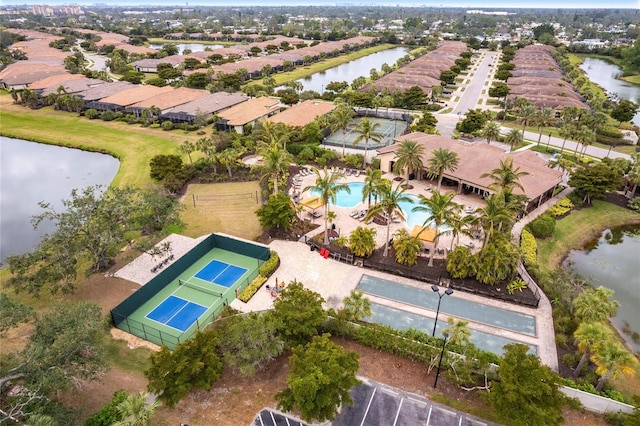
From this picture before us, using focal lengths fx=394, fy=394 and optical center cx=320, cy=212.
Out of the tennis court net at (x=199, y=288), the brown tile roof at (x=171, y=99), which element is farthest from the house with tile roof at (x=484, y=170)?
the brown tile roof at (x=171, y=99)

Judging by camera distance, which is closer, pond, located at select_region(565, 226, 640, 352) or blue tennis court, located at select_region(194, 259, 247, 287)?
pond, located at select_region(565, 226, 640, 352)

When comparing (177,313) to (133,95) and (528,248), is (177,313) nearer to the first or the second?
(528,248)

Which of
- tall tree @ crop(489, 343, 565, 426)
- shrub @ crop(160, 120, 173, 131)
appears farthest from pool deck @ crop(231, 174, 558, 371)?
shrub @ crop(160, 120, 173, 131)

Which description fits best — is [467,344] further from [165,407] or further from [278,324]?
[165,407]

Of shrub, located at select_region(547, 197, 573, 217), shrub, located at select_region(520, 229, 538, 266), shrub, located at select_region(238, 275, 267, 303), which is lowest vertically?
shrub, located at select_region(238, 275, 267, 303)

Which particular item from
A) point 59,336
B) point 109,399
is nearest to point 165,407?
point 109,399

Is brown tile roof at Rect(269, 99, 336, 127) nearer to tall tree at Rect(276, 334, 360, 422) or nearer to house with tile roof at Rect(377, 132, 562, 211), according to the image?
house with tile roof at Rect(377, 132, 562, 211)
